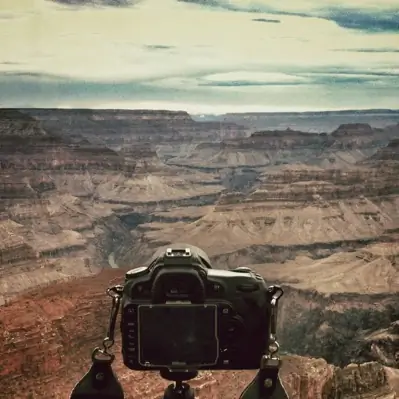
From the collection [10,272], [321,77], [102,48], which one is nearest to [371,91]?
[321,77]

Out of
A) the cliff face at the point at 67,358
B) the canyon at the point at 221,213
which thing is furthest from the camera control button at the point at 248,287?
the canyon at the point at 221,213

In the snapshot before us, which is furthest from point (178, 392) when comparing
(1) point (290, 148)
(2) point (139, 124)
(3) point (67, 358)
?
(1) point (290, 148)

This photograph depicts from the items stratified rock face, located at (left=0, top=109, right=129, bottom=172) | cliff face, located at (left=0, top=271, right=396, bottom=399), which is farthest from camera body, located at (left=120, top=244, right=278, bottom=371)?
stratified rock face, located at (left=0, top=109, right=129, bottom=172)

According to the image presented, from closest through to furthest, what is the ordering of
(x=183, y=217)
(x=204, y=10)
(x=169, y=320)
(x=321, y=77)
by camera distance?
(x=169, y=320), (x=204, y=10), (x=321, y=77), (x=183, y=217)

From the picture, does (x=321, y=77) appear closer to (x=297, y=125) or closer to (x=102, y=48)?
(x=297, y=125)

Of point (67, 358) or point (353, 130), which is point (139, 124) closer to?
point (353, 130)
